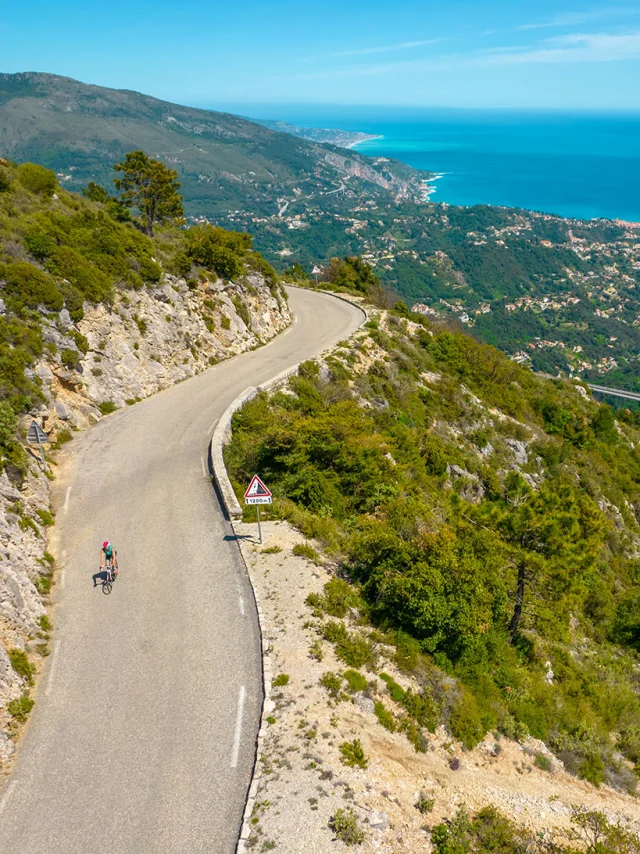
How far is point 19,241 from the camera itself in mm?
21156

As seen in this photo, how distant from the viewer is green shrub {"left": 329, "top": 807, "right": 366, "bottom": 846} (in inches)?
280

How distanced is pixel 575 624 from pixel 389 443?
10.4 m

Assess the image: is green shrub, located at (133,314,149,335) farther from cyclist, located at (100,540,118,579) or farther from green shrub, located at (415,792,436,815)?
green shrub, located at (415,792,436,815)

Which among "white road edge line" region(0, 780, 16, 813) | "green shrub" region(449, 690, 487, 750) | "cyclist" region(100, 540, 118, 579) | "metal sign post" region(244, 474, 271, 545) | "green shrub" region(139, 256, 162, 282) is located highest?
"green shrub" region(139, 256, 162, 282)

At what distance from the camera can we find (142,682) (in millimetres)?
9688

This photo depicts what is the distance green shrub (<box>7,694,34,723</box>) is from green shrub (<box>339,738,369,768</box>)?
5.95 m

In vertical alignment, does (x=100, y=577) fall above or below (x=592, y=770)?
above

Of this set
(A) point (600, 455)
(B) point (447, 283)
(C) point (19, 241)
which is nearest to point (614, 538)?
(A) point (600, 455)

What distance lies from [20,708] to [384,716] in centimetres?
687

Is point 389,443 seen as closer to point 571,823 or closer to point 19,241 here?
point 571,823

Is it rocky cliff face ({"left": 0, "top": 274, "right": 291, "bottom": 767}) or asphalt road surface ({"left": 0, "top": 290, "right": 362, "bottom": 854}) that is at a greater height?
rocky cliff face ({"left": 0, "top": 274, "right": 291, "bottom": 767})

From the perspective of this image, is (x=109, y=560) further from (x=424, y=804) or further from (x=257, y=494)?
(x=424, y=804)

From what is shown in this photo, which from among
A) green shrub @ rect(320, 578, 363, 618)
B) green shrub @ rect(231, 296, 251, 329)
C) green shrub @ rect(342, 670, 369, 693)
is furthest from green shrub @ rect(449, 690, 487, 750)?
green shrub @ rect(231, 296, 251, 329)

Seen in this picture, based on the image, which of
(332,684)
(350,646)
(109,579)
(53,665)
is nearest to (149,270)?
(109,579)
